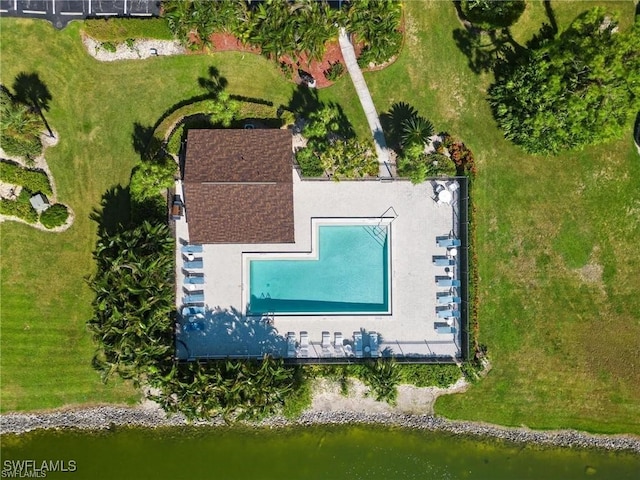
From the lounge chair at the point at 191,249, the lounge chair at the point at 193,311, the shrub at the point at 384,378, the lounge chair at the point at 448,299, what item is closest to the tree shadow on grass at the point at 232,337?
the lounge chair at the point at 193,311

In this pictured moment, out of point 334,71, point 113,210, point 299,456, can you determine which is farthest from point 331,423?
point 334,71

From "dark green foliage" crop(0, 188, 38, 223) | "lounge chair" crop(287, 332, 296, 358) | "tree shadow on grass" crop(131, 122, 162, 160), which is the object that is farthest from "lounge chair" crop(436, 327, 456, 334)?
"dark green foliage" crop(0, 188, 38, 223)

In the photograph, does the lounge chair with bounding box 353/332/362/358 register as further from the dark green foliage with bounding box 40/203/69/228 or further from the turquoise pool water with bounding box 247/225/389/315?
the dark green foliage with bounding box 40/203/69/228

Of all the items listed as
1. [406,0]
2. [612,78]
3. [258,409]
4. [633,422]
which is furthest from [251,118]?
[633,422]

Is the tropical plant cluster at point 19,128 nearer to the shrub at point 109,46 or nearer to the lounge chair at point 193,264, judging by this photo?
the shrub at point 109,46

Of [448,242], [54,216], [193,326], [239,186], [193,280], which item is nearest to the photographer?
[239,186]

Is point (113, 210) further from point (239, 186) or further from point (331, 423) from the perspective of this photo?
point (331, 423)

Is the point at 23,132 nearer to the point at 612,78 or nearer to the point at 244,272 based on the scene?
the point at 244,272
